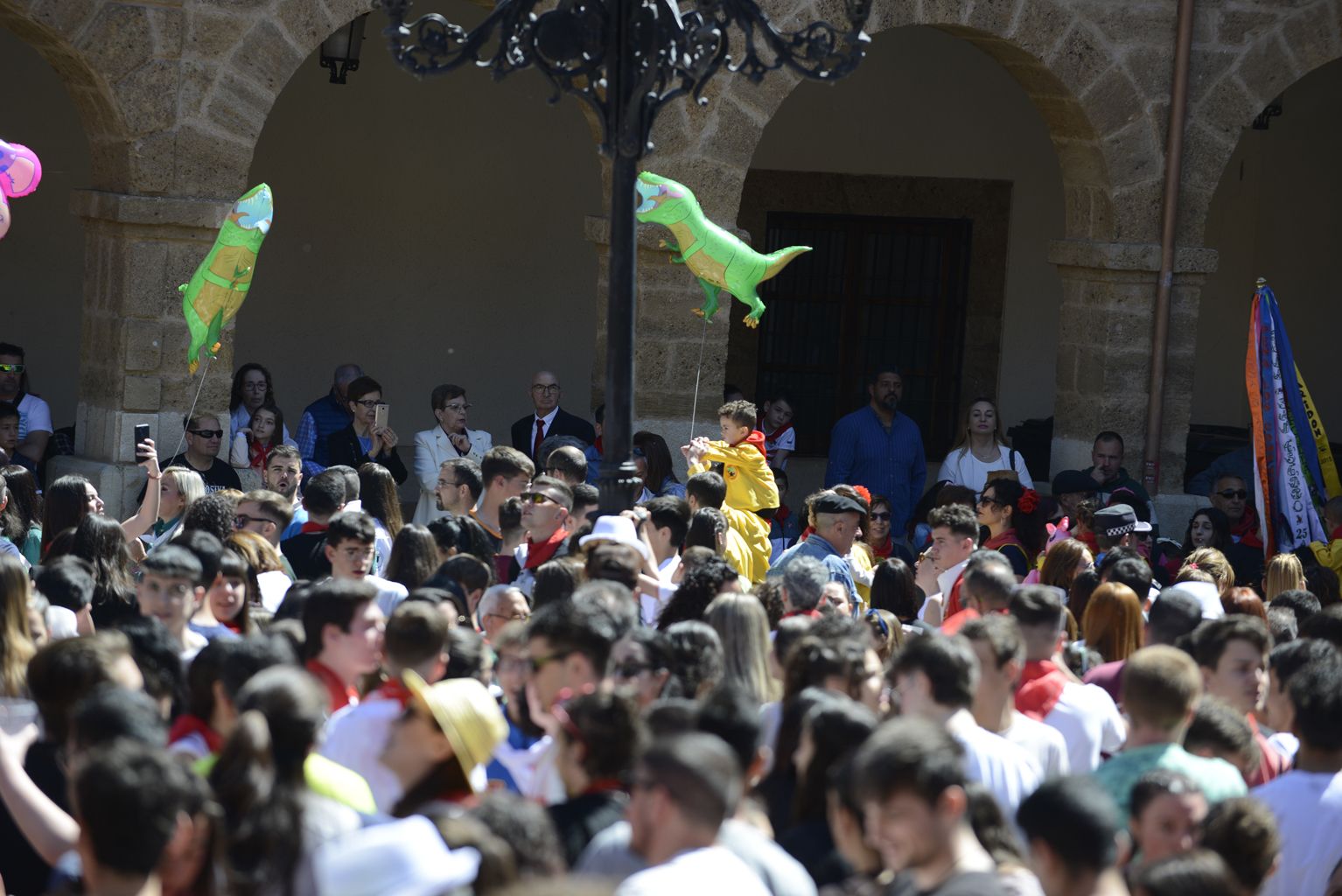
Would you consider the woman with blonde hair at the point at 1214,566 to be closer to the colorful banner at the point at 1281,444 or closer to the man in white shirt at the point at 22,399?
the colorful banner at the point at 1281,444

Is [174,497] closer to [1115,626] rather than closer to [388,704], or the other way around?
[388,704]

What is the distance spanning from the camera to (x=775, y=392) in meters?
13.1

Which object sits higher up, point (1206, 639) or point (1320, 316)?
point (1320, 316)

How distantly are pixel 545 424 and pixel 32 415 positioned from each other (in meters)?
2.79

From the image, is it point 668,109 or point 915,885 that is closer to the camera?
point 915,885

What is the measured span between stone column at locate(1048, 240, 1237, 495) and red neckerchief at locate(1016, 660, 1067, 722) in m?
6.19

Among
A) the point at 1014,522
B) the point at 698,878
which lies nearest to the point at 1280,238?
the point at 1014,522

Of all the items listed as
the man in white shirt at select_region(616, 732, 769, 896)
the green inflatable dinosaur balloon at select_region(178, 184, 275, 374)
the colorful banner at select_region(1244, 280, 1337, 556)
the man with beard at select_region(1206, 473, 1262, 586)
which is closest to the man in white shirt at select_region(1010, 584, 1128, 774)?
the man in white shirt at select_region(616, 732, 769, 896)

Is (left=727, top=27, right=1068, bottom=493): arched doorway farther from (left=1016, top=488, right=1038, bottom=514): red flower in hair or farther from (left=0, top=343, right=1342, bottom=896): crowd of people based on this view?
(left=0, top=343, right=1342, bottom=896): crowd of people

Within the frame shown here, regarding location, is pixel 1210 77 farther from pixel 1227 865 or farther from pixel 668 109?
pixel 1227 865

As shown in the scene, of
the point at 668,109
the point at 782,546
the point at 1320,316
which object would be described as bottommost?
the point at 782,546

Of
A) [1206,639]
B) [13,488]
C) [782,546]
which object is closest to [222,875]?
[1206,639]

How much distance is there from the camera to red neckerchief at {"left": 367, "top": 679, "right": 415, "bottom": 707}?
4035 millimetres

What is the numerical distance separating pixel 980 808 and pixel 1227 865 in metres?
0.53
